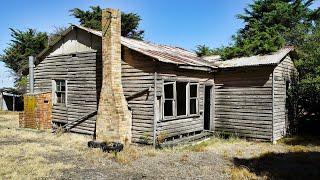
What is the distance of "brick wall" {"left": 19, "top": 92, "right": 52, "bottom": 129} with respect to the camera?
17703 millimetres

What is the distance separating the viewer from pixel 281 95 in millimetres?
16406

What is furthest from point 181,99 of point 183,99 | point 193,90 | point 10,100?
point 10,100

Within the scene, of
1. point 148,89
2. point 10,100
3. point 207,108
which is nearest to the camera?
point 148,89

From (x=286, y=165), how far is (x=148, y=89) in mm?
5884

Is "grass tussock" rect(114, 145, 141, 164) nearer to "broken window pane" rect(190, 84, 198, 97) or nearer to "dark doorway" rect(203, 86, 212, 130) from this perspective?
"broken window pane" rect(190, 84, 198, 97)

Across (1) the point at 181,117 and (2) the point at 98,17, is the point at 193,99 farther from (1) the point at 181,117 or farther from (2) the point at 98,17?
(2) the point at 98,17

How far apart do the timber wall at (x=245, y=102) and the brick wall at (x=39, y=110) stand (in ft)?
28.7

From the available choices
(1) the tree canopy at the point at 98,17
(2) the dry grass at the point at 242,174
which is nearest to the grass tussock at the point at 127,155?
(2) the dry grass at the point at 242,174

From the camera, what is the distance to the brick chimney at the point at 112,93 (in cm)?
1385

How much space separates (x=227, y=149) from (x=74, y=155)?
6038 millimetres

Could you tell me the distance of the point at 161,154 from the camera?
12.6 meters

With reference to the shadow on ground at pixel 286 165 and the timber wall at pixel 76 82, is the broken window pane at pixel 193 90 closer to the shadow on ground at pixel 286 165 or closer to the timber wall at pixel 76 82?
the timber wall at pixel 76 82

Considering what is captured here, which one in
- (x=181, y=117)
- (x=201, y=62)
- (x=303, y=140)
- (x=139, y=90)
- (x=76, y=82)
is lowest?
(x=303, y=140)

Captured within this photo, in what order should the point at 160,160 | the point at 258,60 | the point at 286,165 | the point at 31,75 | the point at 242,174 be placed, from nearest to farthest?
the point at 242,174
the point at 286,165
the point at 160,160
the point at 258,60
the point at 31,75
